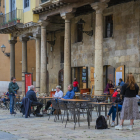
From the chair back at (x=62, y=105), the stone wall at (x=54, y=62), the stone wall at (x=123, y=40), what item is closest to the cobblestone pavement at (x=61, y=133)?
the chair back at (x=62, y=105)

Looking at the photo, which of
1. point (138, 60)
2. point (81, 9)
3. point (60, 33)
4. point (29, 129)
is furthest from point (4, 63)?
point (29, 129)

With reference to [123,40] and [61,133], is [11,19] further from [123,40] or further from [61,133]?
[61,133]

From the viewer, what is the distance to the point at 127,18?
19.2m

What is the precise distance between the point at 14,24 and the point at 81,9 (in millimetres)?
5568

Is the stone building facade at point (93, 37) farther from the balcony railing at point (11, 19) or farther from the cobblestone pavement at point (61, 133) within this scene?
the cobblestone pavement at point (61, 133)

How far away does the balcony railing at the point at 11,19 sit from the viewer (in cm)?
→ 2423

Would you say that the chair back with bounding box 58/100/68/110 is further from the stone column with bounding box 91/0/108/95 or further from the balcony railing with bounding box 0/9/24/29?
the balcony railing with bounding box 0/9/24/29

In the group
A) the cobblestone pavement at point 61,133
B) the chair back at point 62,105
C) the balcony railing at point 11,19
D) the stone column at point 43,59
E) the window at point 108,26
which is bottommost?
the cobblestone pavement at point 61,133

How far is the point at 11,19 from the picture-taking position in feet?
83.4

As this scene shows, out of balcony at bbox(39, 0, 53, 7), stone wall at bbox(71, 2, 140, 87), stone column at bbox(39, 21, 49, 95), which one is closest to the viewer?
stone wall at bbox(71, 2, 140, 87)

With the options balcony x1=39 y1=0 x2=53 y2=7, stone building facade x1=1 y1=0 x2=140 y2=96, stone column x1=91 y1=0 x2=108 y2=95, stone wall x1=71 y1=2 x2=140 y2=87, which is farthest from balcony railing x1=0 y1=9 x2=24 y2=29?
stone column x1=91 y1=0 x2=108 y2=95

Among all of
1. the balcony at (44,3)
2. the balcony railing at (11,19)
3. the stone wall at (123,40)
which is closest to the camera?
the stone wall at (123,40)

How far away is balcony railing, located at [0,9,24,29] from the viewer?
24.2 m

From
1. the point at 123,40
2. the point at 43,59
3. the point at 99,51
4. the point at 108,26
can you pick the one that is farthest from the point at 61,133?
the point at 43,59
